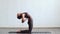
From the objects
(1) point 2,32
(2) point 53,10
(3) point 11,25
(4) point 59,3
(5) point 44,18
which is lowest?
(1) point 2,32

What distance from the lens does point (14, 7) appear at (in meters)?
2.10

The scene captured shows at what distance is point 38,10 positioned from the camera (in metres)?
2.07

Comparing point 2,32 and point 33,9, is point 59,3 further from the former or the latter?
point 2,32

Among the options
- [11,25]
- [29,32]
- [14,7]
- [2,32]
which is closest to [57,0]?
[14,7]

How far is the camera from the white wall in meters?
2.07

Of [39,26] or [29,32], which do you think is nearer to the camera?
[29,32]

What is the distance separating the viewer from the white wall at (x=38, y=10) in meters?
2.07

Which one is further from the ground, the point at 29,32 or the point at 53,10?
the point at 53,10

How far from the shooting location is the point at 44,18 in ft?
6.81

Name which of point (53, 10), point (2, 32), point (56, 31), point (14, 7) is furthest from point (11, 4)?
point (56, 31)

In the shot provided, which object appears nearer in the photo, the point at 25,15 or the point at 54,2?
the point at 25,15

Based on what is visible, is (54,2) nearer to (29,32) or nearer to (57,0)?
(57,0)

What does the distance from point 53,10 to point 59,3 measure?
167 millimetres

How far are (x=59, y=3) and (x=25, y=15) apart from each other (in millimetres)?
1531
